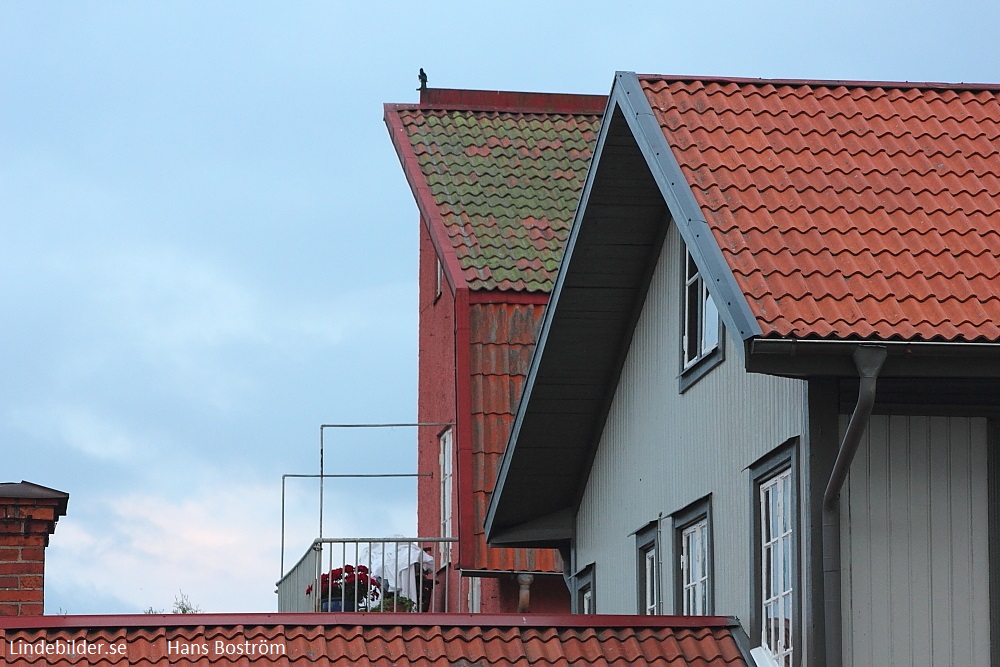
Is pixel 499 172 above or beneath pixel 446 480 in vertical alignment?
above

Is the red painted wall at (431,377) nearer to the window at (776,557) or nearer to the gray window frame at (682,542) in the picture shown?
the gray window frame at (682,542)

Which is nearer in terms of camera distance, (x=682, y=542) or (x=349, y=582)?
(x=682, y=542)

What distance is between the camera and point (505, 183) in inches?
843

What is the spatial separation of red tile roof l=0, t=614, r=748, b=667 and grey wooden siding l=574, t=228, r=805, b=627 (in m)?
0.73

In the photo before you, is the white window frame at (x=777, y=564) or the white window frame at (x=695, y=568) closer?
the white window frame at (x=777, y=564)

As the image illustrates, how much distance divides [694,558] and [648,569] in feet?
4.51

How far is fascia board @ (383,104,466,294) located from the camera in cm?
1975

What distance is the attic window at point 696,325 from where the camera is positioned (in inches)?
493

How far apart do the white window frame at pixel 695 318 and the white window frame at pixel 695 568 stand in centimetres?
113

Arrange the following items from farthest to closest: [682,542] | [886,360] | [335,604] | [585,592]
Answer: [335,604], [585,592], [682,542], [886,360]

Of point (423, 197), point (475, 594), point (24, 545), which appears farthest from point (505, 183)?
point (24, 545)

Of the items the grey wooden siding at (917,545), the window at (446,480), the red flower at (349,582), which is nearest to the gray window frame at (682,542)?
the grey wooden siding at (917,545)

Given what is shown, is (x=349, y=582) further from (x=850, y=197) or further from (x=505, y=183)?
(x=850, y=197)

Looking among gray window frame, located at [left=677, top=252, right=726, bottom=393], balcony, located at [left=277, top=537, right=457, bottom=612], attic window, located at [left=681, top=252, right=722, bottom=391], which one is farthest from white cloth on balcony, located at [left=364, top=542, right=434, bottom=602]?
attic window, located at [left=681, top=252, right=722, bottom=391]
